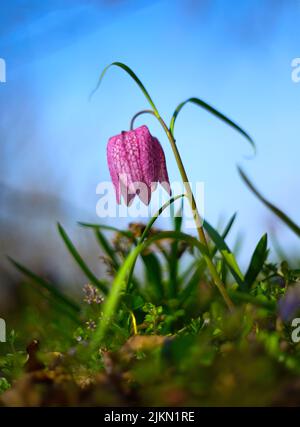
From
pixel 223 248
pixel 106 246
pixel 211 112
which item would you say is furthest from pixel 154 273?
pixel 211 112

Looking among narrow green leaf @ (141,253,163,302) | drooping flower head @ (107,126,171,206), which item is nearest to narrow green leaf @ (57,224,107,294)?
narrow green leaf @ (141,253,163,302)

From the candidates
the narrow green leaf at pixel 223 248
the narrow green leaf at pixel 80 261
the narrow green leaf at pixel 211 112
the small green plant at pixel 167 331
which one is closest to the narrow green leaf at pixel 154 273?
the small green plant at pixel 167 331

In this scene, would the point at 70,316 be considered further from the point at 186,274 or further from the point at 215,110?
the point at 215,110

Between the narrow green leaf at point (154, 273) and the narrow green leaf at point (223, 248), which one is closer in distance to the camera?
the narrow green leaf at point (223, 248)

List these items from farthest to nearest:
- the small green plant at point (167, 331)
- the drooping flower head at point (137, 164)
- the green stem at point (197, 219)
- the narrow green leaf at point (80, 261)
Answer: the narrow green leaf at point (80, 261) → the drooping flower head at point (137, 164) → the green stem at point (197, 219) → the small green plant at point (167, 331)

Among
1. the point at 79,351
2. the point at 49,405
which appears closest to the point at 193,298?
the point at 79,351

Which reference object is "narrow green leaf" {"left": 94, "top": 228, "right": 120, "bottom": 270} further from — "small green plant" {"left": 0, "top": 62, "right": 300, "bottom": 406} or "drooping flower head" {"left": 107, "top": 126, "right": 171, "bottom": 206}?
"drooping flower head" {"left": 107, "top": 126, "right": 171, "bottom": 206}

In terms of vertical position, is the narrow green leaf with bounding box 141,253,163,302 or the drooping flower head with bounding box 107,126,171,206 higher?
the drooping flower head with bounding box 107,126,171,206

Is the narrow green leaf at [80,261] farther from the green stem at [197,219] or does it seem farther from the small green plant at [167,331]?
the green stem at [197,219]
